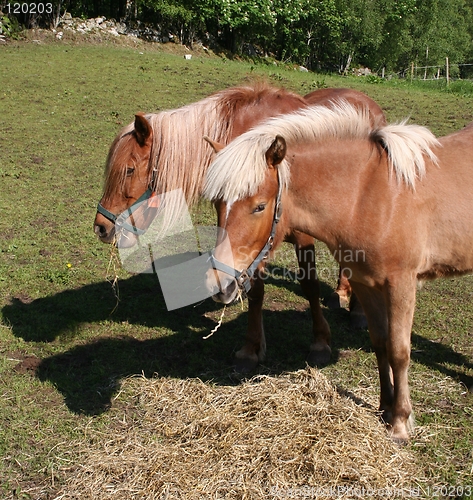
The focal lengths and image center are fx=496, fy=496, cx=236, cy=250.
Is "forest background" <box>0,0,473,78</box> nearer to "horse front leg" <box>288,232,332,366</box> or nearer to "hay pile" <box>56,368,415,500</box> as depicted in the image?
"horse front leg" <box>288,232,332,366</box>

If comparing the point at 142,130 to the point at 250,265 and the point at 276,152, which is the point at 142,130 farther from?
the point at 250,265

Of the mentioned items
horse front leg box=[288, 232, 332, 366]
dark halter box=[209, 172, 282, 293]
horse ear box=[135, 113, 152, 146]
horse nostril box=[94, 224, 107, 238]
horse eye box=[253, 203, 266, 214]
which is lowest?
horse front leg box=[288, 232, 332, 366]

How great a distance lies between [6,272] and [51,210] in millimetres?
1865

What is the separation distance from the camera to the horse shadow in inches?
155

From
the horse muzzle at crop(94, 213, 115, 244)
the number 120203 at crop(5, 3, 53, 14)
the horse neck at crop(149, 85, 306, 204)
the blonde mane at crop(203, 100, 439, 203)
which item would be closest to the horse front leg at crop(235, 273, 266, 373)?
the horse neck at crop(149, 85, 306, 204)

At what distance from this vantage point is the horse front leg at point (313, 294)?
4.11 metres

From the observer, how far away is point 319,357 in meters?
4.13

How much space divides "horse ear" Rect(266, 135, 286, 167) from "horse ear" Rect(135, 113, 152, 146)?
1432 mm

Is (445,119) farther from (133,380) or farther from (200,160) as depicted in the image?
(133,380)

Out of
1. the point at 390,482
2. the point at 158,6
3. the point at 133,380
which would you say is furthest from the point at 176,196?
the point at 158,6

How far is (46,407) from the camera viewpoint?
354cm

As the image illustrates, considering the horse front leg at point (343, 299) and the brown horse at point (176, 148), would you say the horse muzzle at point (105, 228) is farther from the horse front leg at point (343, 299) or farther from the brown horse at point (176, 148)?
the horse front leg at point (343, 299)

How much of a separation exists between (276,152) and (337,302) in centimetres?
290

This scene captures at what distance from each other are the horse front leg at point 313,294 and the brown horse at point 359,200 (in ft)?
3.46
